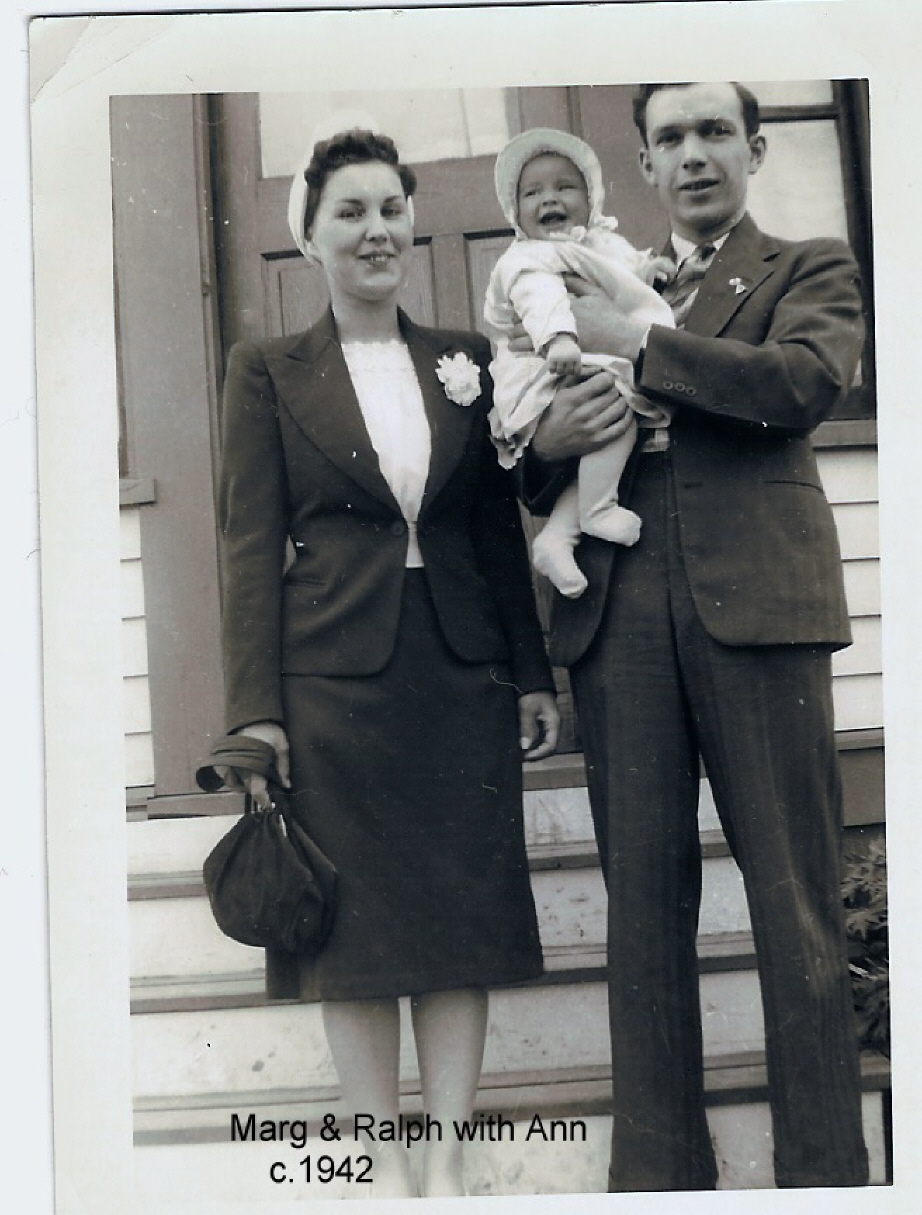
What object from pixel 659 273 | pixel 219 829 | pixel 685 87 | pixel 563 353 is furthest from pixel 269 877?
pixel 685 87

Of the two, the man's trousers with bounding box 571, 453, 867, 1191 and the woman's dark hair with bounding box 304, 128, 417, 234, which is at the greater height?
the woman's dark hair with bounding box 304, 128, 417, 234

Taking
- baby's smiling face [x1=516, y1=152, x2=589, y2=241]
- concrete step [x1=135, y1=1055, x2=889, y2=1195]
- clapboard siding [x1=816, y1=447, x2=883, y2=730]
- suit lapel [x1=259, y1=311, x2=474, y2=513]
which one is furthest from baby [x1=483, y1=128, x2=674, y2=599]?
concrete step [x1=135, y1=1055, x2=889, y2=1195]

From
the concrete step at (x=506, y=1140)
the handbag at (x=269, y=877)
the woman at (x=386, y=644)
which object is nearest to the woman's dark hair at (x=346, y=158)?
the woman at (x=386, y=644)

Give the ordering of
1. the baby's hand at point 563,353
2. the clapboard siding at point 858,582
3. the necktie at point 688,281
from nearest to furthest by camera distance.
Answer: the baby's hand at point 563,353
the necktie at point 688,281
the clapboard siding at point 858,582

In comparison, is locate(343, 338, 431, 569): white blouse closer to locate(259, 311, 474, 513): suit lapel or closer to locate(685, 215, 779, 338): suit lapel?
locate(259, 311, 474, 513): suit lapel

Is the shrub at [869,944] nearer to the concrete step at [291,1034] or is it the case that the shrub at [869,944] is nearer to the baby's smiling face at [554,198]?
the concrete step at [291,1034]

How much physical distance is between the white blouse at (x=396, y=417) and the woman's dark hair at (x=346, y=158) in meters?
0.31

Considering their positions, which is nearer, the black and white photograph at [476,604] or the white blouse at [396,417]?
the black and white photograph at [476,604]

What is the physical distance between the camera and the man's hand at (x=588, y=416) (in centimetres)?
304

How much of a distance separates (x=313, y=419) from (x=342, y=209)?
0.45m

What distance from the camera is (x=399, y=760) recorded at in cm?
310

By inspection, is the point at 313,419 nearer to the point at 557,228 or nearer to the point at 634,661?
the point at 557,228

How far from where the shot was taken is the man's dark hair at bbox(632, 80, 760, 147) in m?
3.17

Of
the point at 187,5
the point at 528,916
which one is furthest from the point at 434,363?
the point at 528,916
